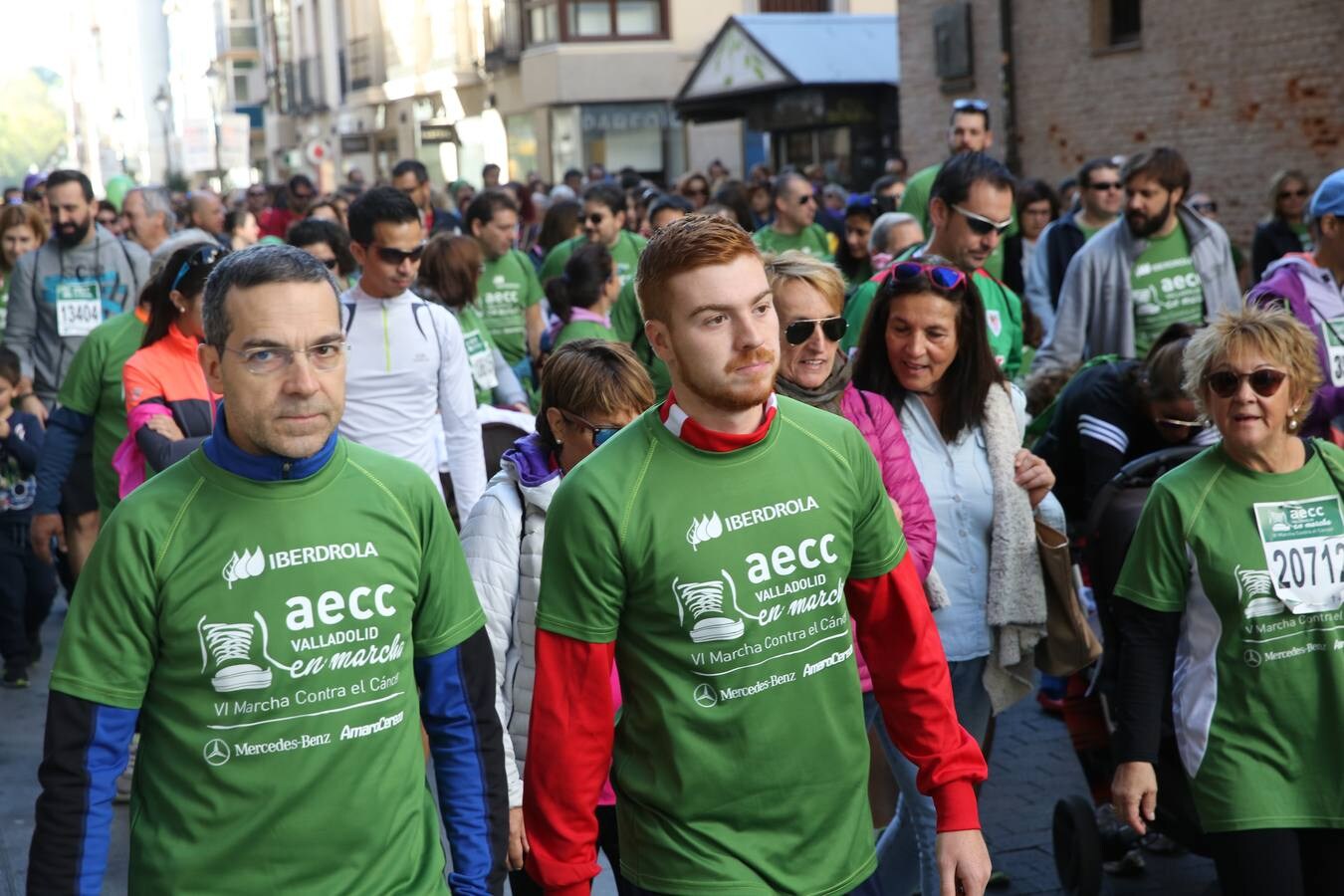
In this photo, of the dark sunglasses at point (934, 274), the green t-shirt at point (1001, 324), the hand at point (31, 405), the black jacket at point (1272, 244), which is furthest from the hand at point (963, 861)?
the black jacket at point (1272, 244)

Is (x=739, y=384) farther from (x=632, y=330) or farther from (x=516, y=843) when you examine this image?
(x=632, y=330)

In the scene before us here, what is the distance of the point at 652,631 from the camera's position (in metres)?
2.99

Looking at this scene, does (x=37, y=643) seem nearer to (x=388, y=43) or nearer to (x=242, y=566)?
(x=242, y=566)

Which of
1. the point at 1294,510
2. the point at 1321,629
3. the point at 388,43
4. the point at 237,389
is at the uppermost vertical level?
the point at 388,43

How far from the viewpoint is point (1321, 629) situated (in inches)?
160

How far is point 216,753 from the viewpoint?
283 cm

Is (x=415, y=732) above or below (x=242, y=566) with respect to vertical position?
below

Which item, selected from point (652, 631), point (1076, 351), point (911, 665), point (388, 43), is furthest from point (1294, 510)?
point (388, 43)

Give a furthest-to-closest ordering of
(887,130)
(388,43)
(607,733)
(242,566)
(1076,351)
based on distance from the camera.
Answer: (388,43)
(887,130)
(1076,351)
(607,733)
(242,566)

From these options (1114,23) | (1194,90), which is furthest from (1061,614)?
(1114,23)

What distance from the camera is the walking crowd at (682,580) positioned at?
112 inches

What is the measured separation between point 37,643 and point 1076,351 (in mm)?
5507

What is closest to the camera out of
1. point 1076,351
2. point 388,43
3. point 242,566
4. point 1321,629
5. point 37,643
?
point 242,566

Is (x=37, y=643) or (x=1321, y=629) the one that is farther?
(x=37, y=643)
